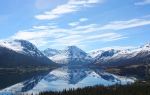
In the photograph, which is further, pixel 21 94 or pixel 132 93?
pixel 21 94

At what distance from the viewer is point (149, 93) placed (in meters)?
114

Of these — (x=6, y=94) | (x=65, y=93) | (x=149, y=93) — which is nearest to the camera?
Answer: (x=149, y=93)

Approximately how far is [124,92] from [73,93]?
17406 mm

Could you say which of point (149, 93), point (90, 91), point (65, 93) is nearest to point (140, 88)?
point (149, 93)

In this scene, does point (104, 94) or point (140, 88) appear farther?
point (140, 88)

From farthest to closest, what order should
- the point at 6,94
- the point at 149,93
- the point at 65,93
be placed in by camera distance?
the point at 6,94 < the point at 65,93 < the point at 149,93

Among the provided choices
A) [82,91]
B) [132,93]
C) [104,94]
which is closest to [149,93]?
[132,93]

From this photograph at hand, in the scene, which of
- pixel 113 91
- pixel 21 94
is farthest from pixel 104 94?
pixel 21 94

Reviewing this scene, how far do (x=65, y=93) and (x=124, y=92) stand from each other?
20516mm

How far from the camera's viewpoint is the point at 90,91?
12319cm

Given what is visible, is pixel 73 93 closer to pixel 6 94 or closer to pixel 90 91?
pixel 90 91

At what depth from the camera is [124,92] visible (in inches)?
4569

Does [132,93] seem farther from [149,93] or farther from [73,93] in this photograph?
[73,93]

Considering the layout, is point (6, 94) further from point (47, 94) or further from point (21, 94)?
point (47, 94)
